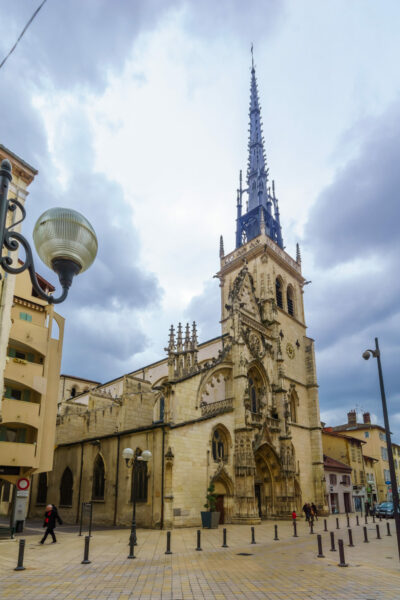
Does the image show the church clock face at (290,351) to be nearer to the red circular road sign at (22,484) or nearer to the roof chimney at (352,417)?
the red circular road sign at (22,484)

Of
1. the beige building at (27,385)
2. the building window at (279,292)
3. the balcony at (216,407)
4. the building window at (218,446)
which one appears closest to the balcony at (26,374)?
the beige building at (27,385)

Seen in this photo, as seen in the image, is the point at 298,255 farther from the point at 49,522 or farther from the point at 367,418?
the point at 49,522

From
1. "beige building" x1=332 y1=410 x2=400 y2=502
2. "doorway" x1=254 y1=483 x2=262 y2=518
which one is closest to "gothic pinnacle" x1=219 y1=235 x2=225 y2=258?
"doorway" x1=254 y1=483 x2=262 y2=518

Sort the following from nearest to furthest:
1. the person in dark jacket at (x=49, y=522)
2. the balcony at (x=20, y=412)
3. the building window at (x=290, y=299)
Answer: the person in dark jacket at (x=49, y=522) < the balcony at (x=20, y=412) < the building window at (x=290, y=299)

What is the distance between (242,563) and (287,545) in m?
5.24

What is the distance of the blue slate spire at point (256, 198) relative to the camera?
46562 mm

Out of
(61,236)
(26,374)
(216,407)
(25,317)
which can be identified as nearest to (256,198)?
(216,407)

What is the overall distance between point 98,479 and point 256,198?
3436 centimetres

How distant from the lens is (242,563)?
12.1m

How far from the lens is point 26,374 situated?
21188mm

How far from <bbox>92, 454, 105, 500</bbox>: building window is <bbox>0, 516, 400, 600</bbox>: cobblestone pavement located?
10.9 meters

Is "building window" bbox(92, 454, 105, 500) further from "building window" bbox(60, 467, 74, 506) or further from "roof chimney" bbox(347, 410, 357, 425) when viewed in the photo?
"roof chimney" bbox(347, 410, 357, 425)

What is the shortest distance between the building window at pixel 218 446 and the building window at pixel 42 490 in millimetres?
15229

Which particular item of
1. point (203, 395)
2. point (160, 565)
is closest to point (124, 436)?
point (203, 395)
